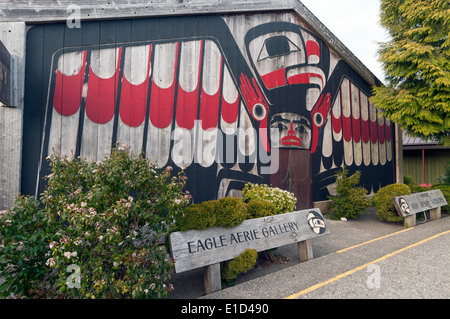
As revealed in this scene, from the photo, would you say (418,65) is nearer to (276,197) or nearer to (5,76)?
(276,197)

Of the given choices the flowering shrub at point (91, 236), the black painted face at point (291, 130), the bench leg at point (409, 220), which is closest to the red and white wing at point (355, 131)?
the black painted face at point (291, 130)

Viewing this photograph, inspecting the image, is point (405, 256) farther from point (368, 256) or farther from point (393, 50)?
point (393, 50)

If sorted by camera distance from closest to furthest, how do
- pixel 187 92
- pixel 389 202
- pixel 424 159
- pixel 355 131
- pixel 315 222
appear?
pixel 315 222 → pixel 187 92 → pixel 389 202 → pixel 355 131 → pixel 424 159

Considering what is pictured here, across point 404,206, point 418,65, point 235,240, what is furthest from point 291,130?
point 235,240

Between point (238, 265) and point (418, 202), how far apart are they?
6387 millimetres

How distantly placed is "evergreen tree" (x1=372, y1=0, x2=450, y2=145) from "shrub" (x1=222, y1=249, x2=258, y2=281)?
7.38 m

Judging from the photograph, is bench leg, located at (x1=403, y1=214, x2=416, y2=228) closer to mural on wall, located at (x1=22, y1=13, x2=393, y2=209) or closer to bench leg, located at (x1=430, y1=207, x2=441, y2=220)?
bench leg, located at (x1=430, y1=207, x2=441, y2=220)

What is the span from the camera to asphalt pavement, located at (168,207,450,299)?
323cm

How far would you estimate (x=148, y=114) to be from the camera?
18.8 ft

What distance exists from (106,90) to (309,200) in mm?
6599

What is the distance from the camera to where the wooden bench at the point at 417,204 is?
22.1 ft

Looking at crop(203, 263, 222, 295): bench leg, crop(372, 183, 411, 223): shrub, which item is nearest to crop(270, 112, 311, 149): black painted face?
crop(372, 183, 411, 223): shrub

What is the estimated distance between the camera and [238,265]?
143 inches

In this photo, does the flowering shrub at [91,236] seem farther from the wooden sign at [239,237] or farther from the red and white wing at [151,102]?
the red and white wing at [151,102]
